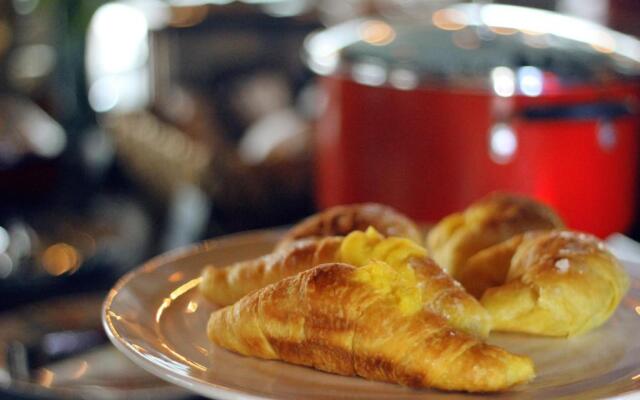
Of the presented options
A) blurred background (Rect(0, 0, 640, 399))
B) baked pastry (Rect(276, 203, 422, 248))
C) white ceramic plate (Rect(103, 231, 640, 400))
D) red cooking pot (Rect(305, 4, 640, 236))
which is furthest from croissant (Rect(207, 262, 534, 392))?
red cooking pot (Rect(305, 4, 640, 236))

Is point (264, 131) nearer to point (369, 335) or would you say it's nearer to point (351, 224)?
point (351, 224)

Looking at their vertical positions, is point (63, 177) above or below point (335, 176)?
below

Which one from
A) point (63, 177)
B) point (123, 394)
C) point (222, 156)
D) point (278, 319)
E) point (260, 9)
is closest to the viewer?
point (278, 319)

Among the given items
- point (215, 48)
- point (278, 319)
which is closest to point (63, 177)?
point (215, 48)

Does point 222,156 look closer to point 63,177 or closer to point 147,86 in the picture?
point 63,177

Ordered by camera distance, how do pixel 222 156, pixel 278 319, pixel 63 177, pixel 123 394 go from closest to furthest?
pixel 278 319 < pixel 123 394 < pixel 222 156 < pixel 63 177

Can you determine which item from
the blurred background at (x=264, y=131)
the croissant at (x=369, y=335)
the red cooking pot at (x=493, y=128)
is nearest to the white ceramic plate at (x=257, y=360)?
the croissant at (x=369, y=335)

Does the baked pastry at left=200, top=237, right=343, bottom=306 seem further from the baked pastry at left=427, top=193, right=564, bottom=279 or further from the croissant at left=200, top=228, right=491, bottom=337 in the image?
the baked pastry at left=427, top=193, right=564, bottom=279

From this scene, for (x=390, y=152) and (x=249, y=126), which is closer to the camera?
(x=390, y=152)
